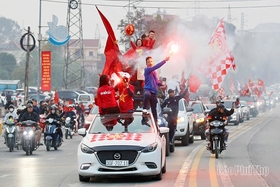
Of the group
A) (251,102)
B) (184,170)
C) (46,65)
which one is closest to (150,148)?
(184,170)

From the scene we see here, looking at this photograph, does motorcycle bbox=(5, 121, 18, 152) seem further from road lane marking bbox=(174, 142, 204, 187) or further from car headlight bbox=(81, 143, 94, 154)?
car headlight bbox=(81, 143, 94, 154)

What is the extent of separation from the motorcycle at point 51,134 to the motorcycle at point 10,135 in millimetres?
1043

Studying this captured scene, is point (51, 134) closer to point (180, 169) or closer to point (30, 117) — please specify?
point (30, 117)

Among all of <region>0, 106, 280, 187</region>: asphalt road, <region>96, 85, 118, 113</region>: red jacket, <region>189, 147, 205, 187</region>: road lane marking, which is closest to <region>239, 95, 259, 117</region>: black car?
<region>0, 106, 280, 187</region>: asphalt road

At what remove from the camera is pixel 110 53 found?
23250 mm

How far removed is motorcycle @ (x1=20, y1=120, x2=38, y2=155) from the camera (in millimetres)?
24344

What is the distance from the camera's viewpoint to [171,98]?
24.0 m

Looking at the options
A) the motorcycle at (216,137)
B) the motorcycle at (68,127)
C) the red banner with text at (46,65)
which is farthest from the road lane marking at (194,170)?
the red banner with text at (46,65)

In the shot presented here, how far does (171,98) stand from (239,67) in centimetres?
7449

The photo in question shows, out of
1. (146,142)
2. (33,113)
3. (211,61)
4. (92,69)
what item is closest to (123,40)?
(211,61)

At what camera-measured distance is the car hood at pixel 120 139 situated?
49.6 feet

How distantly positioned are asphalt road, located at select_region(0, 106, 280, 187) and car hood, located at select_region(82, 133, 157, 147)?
2.47ft

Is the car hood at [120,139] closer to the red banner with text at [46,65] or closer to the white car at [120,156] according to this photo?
the white car at [120,156]

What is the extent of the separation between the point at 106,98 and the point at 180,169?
2.27m
